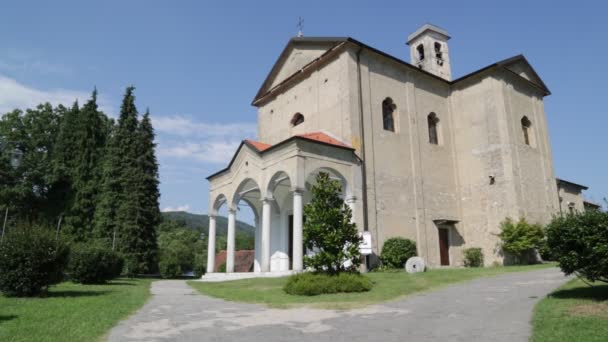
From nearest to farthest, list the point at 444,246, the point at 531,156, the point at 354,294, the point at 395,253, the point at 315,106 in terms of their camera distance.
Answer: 1. the point at 354,294
2. the point at 395,253
3. the point at 315,106
4. the point at 444,246
5. the point at 531,156

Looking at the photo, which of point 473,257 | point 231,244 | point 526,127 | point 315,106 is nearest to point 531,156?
point 526,127

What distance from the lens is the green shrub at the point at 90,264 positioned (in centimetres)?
1759

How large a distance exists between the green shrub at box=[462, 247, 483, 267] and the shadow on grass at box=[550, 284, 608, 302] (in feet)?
47.6

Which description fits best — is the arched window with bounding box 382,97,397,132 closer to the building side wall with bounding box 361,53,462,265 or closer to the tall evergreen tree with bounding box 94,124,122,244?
the building side wall with bounding box 361,53,462,265

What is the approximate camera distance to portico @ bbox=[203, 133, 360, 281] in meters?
20.0

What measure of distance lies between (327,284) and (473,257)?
15278 millimetres

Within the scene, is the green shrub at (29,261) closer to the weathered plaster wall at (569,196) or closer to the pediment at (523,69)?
the pediment at (523,69)

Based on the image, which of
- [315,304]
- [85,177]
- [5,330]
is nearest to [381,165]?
[315,304]

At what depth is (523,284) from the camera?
1337 centimetres

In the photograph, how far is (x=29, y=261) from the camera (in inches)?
462

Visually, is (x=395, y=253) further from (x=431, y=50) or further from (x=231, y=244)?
(x=431, y=50)

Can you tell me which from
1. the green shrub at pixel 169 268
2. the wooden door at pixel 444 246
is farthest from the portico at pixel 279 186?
the wooden door at pixel 444 246

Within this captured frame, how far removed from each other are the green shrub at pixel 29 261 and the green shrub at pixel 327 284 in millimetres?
6988

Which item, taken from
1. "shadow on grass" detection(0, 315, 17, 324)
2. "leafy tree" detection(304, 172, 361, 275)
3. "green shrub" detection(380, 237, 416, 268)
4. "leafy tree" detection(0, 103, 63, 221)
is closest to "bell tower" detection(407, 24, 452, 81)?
"green shrub" detection(380, 237, 416, 268)
